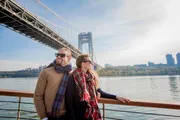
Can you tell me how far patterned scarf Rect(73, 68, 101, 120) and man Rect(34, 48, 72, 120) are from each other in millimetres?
83

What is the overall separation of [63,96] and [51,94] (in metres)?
0.08

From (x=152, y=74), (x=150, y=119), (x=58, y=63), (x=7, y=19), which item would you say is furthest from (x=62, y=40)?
(x=152, y=74)

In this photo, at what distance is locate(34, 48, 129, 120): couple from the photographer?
1.04 m

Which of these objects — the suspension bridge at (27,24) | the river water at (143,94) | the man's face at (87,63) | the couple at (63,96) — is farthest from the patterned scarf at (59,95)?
the suspension bridge at (27,24)

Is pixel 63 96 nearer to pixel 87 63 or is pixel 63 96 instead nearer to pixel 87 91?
pixel 87 91

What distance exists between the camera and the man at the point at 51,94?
1.04m

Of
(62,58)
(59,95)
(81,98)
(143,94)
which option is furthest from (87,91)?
(143,94)

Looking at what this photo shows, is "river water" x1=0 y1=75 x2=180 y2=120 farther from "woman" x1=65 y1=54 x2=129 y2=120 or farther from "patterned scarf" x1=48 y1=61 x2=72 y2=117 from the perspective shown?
"patterned scarf" x1=48 y1=61 x2=72 y2=117

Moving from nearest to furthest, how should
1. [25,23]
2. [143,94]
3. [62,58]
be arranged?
[62,58]
[25,23]
[143,94]

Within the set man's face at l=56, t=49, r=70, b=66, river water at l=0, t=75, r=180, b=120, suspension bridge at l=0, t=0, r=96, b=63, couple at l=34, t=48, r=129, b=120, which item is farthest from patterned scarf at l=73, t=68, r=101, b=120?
suspension bridge at l=0, t=0, r=96, b=63

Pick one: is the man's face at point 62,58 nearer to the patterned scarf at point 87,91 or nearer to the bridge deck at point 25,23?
the patterned scarf at point 87,91

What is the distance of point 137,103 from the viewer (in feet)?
4.01

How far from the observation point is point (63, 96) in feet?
3.46

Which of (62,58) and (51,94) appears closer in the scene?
(51,94)
